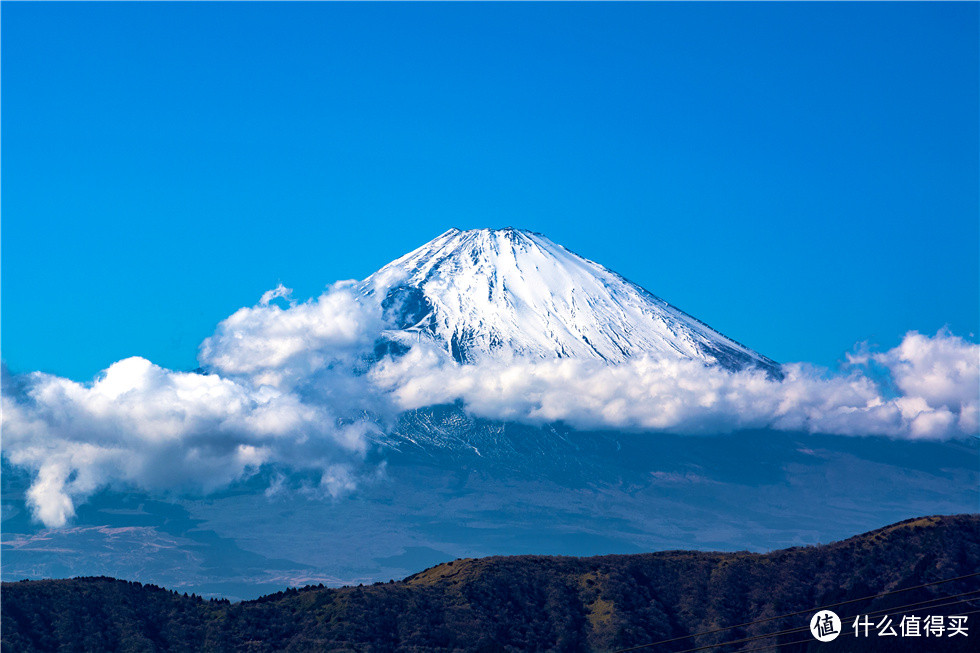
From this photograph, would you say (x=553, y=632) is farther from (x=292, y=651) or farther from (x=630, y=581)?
(x=292, y=651)

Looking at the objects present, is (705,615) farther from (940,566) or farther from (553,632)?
(940,566)

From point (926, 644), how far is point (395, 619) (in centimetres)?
3111

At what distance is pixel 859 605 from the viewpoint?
74812 mm

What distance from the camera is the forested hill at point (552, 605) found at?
67688mm

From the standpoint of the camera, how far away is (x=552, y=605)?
76562 millimetres

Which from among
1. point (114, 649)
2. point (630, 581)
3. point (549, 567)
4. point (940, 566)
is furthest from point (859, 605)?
point (114, 649)

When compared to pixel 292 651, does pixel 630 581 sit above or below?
above

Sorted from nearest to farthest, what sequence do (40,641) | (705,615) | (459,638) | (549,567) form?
(40,641) → (459,638) → (705,615) → (549,567)

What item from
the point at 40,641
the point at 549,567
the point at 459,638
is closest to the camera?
the point at 40,641

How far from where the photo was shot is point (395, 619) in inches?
2854

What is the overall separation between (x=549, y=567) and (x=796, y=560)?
1744cm

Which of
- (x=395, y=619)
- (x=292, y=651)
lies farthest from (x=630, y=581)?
(x=292, y=651)

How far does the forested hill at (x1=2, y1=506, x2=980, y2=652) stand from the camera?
67688 mm

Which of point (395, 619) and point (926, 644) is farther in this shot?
point (395, 619)
